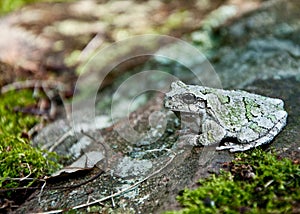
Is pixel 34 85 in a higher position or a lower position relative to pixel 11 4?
lower

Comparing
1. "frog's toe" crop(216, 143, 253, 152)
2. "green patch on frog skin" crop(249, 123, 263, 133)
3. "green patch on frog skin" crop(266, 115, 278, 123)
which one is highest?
"green patch on frog skin" crop(266, 115, 278, 123)

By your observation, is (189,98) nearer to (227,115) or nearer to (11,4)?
(227,115)

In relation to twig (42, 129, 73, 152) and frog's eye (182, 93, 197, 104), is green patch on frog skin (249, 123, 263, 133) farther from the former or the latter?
twig (42, 129, 73, 152)

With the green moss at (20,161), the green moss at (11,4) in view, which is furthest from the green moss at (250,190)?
the green moss at (11,4)

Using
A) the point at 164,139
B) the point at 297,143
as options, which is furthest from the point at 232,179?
→ the point at 164,139

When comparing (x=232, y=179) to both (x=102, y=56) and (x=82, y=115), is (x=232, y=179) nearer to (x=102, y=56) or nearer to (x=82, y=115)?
(x=82, y=115)

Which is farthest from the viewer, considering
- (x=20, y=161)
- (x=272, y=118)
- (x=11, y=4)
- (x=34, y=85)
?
(x=11, y=4)

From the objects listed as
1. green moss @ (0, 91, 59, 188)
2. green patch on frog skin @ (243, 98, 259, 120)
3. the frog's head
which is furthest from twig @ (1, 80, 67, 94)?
green patch on frog skin @ (243, 98, 259, 120)

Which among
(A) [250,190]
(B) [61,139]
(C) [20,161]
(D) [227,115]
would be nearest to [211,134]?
(D) [227,115]
